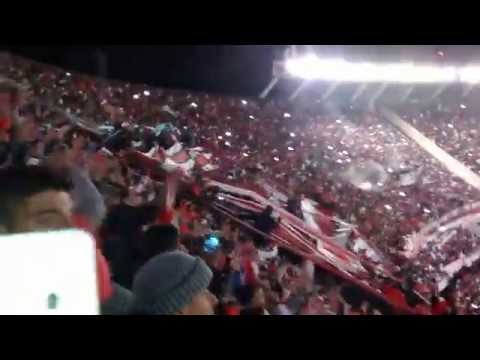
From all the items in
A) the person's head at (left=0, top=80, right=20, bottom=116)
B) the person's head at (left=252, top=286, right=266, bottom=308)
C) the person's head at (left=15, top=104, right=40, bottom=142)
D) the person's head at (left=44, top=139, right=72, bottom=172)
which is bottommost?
the person's head at (left=252, top=286, right=266, bottom=308)

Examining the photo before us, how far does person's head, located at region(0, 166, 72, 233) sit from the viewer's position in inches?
97.0

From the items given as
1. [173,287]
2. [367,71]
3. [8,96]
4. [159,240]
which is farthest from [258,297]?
[8,96]

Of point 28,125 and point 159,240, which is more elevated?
point 28,125

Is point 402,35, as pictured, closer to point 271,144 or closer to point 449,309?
point 271,144

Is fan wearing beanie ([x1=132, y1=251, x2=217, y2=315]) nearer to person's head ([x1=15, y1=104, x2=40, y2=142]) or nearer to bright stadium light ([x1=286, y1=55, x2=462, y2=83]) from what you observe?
person's head ([x1=15, y1=104, x2=40, y2=142])

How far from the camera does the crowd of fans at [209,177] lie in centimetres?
250

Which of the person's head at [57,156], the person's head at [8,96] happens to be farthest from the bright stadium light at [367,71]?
the person's head at [8,96]

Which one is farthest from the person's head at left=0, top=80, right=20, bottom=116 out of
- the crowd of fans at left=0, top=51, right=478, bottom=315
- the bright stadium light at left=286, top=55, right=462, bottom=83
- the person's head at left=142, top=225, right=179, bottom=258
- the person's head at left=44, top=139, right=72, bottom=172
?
the bright stadium light at left=286, top=55, right=462, bottom=83

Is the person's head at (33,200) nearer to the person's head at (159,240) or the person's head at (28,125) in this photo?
the person's head at (28,125)

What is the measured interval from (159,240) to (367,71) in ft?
3.35

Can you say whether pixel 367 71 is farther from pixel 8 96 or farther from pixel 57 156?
pixel 8 96

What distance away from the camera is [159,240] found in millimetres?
2527

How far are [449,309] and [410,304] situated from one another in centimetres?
15
